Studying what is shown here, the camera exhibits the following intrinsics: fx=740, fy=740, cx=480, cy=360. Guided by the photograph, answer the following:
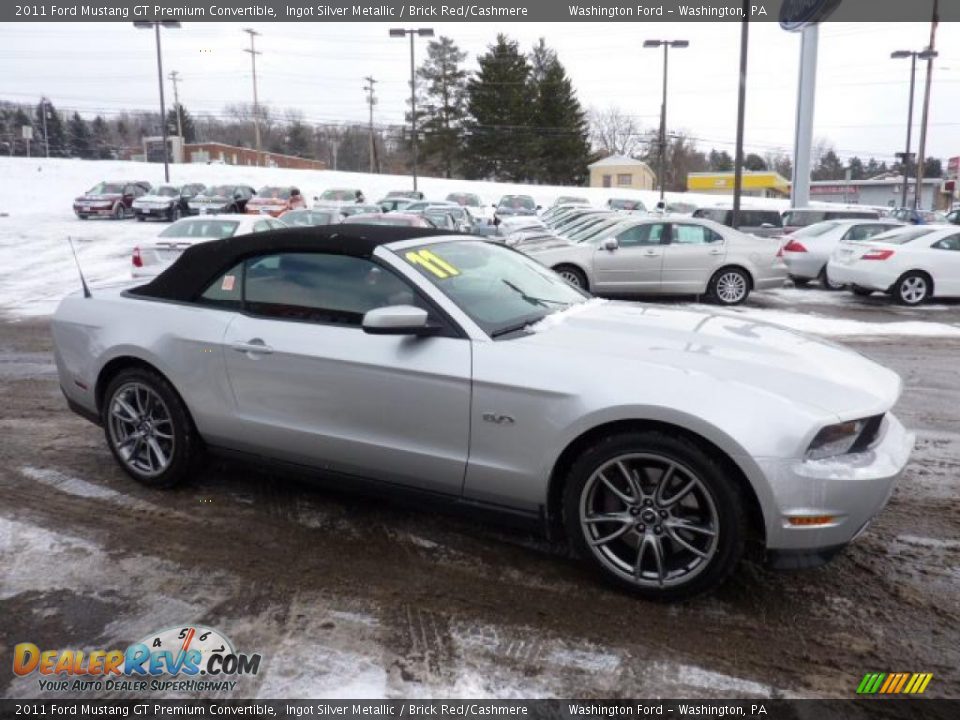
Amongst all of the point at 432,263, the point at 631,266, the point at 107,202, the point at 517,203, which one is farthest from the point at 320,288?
the point at 107,202

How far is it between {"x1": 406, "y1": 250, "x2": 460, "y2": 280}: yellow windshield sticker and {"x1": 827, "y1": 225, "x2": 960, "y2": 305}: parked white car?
11.4 meters

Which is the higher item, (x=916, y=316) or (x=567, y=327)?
(x=567, y=327)

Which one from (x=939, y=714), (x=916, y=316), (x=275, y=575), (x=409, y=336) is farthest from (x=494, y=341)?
(x=916, y=316)

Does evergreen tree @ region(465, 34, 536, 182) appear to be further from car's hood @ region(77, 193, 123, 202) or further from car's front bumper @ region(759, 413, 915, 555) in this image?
car's front bumper @ region(759, 413, 915, 555)

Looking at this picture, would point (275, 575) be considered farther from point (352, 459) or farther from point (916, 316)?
point (916, 316)

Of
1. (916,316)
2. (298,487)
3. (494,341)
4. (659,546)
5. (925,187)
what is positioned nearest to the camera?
(659,546)

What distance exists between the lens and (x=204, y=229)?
13.1 metres

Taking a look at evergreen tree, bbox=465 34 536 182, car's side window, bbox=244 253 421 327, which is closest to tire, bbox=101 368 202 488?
car's side window, bbox=244 253 421 327

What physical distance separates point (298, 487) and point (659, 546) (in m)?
2.33

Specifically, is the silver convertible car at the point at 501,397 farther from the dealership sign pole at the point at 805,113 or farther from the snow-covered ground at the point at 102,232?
the dealership sign pole at the point at 805,113

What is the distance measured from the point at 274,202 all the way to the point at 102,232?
6.34 metres

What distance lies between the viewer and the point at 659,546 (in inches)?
125

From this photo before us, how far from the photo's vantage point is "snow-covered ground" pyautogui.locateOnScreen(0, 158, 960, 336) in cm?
1157

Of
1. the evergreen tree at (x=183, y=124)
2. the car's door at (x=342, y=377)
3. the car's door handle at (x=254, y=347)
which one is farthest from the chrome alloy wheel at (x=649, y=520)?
the evergreen tree at (x=183, y=124)
